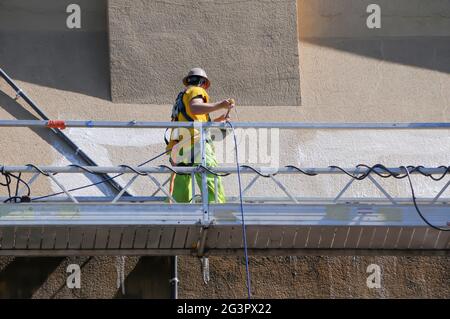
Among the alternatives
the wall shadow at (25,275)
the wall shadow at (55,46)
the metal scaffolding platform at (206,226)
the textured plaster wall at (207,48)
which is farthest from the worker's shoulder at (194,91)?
the wall shadow at (55,46)

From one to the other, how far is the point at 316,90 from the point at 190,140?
3.74 m

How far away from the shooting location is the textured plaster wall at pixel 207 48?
13055 millimetres

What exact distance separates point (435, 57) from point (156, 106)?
10.8 feet

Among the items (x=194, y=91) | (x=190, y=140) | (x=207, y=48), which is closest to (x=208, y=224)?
(x=190, y=140)

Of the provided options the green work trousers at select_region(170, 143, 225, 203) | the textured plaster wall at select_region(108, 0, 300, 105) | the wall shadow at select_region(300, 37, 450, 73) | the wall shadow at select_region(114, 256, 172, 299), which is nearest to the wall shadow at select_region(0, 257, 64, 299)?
the wall shadow at select_region(114, 256, 172, 299)

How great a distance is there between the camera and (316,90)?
13.5 metres

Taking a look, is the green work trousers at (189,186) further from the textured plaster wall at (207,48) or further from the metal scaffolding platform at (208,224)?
the textured plaster wall at (207,48)

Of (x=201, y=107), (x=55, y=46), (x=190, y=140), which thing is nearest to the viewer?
(x=201, y=107)

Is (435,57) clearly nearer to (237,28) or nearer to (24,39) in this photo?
(237,28)

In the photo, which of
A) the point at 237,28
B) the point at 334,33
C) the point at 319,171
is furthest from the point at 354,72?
the point at 319,171

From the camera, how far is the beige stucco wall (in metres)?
12.7

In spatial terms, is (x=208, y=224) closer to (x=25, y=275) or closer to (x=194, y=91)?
(x=194, y=91)

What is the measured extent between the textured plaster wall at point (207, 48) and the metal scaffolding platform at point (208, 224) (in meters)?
3.45

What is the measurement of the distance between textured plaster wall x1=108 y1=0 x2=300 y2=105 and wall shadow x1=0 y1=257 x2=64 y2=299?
10.5 feet
